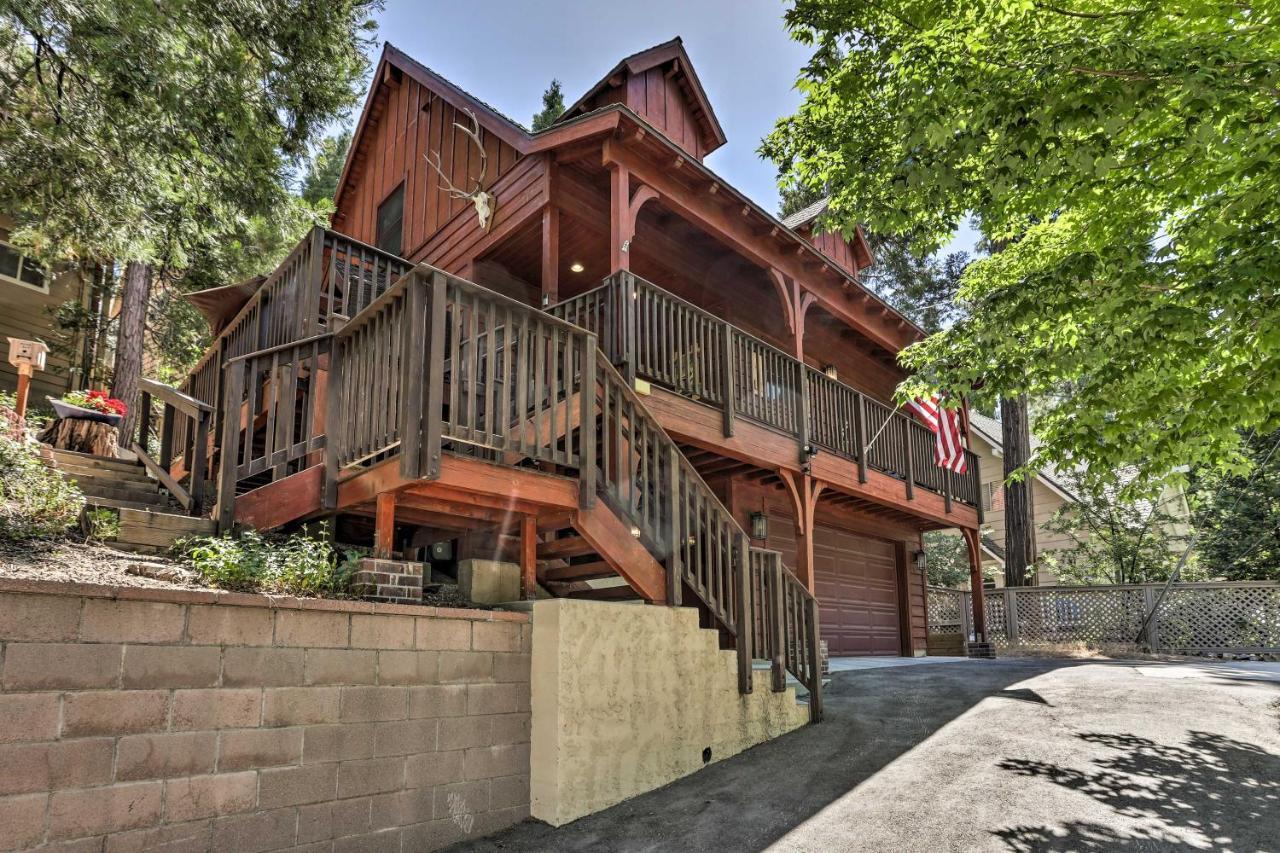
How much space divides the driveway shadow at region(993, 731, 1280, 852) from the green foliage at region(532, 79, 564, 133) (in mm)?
23327

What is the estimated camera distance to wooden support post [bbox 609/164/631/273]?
26.3ft

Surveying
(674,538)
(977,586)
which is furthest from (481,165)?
(977,586)

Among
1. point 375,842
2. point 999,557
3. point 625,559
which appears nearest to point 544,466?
point 625,559

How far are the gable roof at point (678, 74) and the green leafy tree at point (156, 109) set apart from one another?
3.53m

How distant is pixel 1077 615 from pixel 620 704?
1321 centimetres

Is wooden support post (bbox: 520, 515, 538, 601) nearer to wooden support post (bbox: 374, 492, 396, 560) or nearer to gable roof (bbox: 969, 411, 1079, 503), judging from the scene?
wooden support post (bbox: 374, 492, 396, 560)

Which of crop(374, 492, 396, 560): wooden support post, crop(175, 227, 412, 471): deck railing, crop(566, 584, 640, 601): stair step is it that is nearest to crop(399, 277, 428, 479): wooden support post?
crop(374, 492, 396, 560): wooden support post

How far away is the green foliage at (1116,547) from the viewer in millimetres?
16250

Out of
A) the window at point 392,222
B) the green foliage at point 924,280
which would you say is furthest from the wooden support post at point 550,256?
the green foliage at point 924,280

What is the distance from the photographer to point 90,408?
961cm

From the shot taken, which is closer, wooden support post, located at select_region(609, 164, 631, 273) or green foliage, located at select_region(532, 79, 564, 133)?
wooden support post, located at select_region(609, 164, 631, 273)

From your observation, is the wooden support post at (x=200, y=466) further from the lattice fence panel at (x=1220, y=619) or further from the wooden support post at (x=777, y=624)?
the lattice fence panel at (x=1220, y=619)

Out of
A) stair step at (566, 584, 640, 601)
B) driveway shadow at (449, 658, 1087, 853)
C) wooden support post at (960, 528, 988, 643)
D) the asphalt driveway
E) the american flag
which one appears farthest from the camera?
wooden support post at (960, 528, 988, 643)

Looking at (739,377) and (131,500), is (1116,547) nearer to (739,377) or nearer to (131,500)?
(739,377)
